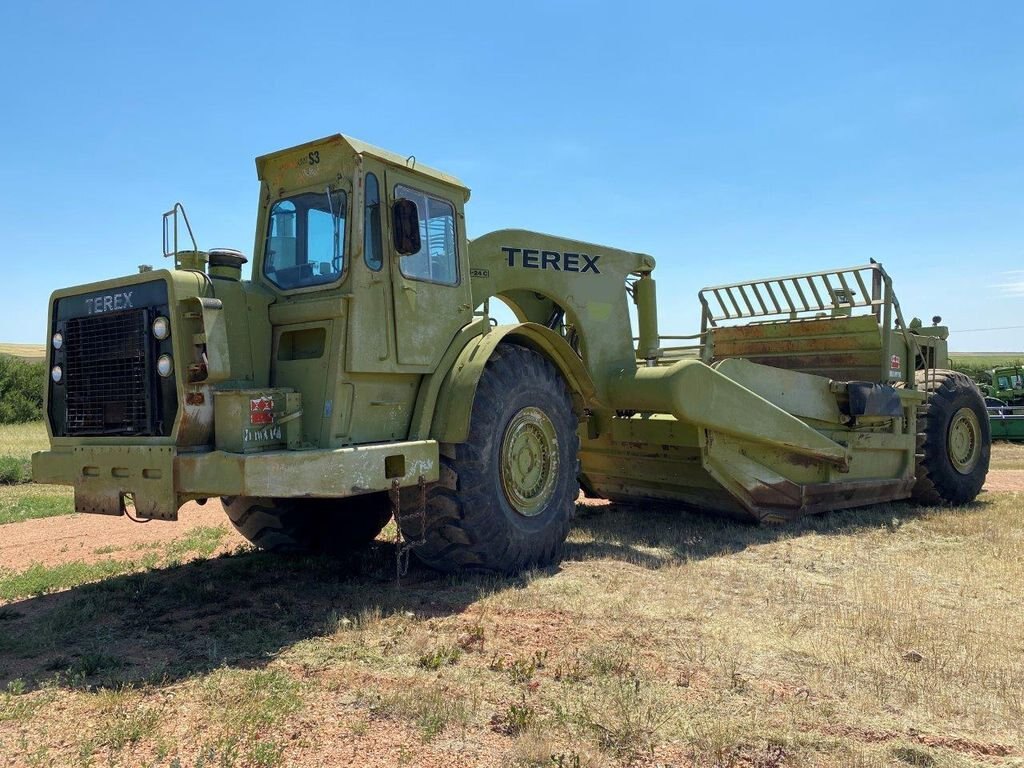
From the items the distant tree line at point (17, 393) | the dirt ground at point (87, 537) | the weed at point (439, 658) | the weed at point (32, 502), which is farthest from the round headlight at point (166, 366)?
the distant tree line at point (17, 393)

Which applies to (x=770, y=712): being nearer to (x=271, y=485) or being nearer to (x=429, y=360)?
(x=271, y=485)

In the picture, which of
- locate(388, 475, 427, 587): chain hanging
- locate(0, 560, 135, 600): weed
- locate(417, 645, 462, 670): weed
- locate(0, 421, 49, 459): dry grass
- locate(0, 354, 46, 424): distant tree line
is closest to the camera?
locate(417, 645, 462, 670): weed

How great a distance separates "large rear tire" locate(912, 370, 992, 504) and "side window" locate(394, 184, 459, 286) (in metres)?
6.45

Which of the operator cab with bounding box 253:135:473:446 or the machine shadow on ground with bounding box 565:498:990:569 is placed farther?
the machine shadow on ground with bounding box 565:498:990:569

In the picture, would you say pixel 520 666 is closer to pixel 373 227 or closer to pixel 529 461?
pixel 529 461

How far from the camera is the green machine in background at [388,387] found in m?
4.87

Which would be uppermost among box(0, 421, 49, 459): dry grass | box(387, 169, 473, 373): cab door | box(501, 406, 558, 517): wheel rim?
box(387, 169, 473, 373): cab door

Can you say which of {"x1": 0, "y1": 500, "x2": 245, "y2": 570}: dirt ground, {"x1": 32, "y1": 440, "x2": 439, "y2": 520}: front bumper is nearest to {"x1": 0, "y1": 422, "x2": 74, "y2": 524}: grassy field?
{"x1": 0, "y1": 500, "x2": 245, "y2": 570}: dirt ground

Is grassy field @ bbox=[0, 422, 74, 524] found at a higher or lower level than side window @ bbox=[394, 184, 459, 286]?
lower

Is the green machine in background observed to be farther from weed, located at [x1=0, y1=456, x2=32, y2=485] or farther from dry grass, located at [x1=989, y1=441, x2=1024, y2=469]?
weed, located at [x1=0, y1=456, x2=32, y2=485]

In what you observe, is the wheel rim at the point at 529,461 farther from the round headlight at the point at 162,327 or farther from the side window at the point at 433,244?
the round headlight at the point at 162,327

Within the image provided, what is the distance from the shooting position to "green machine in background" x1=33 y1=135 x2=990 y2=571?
487cm

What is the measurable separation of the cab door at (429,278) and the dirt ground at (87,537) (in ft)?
10.1

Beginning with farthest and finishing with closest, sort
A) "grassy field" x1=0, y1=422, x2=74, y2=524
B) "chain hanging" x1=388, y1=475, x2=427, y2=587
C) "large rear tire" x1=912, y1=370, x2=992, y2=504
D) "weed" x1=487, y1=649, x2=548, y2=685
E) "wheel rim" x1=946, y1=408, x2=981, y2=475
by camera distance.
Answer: "grassy field" x1=0, y1=422, x2=74, y2=524 → "wheel rim" x1=946, y1=408, x2=981, y2=475 → "large rear tire" x1=912, y1=370, x2=992, y2=504 → "chain hanging" x1=388, y1=475, x2=427, y2=587 → "weed" x1=487, y1=649, x2=548, y2=685
